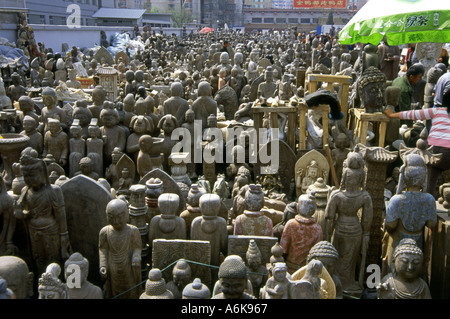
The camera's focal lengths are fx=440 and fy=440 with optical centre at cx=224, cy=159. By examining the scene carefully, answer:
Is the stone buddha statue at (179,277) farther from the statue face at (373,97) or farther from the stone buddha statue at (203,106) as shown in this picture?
the stone buddha statue at (203,106)

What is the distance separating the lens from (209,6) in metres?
56.7

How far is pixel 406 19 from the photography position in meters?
5.11

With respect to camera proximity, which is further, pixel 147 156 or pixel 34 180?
pixel 147 156

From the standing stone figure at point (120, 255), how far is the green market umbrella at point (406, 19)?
3.66 meters

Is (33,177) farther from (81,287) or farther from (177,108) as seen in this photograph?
(177,108)

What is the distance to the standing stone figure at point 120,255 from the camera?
401 cm

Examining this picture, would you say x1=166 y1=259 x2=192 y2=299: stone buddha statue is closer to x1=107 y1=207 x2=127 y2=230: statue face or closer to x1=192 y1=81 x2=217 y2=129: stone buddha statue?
x1=107 y1=207 x2=127 y2=230: statue face

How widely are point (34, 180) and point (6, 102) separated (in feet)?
14.5

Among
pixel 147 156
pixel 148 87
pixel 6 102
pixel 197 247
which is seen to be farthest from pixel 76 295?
pixel 148 87

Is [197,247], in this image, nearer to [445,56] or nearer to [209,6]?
[445,56]

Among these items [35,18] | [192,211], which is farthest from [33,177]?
[35,18]

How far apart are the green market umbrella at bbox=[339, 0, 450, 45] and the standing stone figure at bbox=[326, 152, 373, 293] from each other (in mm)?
1833

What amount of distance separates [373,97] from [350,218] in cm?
225

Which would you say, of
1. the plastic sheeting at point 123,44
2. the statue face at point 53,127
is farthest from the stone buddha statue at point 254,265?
the plastic sheeting at point 123,44
